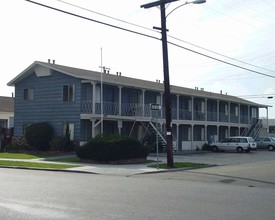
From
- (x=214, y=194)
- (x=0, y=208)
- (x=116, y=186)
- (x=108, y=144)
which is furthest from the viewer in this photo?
(x=108, y=144)

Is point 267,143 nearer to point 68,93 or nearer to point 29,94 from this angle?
point 68,93

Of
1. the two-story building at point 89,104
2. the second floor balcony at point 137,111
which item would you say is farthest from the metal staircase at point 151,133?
the second floor balcony at point 137,111

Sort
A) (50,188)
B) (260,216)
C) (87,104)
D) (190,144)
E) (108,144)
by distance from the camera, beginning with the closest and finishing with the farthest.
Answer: (260,216) → (50,188) → (108,144) → (87,104) → (190,144)

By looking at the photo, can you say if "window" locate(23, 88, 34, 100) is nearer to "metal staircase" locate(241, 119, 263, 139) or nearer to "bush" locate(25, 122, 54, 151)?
"bush" locate(25, 122, 54, 151)

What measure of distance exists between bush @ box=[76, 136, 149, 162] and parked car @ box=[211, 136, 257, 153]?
18.9m

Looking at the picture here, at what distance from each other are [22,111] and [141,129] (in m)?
10.5

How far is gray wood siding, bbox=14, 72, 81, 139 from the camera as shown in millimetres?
35469

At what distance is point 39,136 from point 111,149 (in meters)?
10.8

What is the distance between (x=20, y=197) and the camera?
12000mm

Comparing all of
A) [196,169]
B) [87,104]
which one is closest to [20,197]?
[196,169]

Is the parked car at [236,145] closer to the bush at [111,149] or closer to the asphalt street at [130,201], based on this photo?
the bush at [111,149]

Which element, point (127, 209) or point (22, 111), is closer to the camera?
point (127, 209)

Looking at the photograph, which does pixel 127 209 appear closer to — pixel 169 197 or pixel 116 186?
pixel 169 197

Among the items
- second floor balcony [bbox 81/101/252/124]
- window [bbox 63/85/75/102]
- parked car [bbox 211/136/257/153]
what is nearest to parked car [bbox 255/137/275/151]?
second floor balcony [bbox 81/101/252/124]
